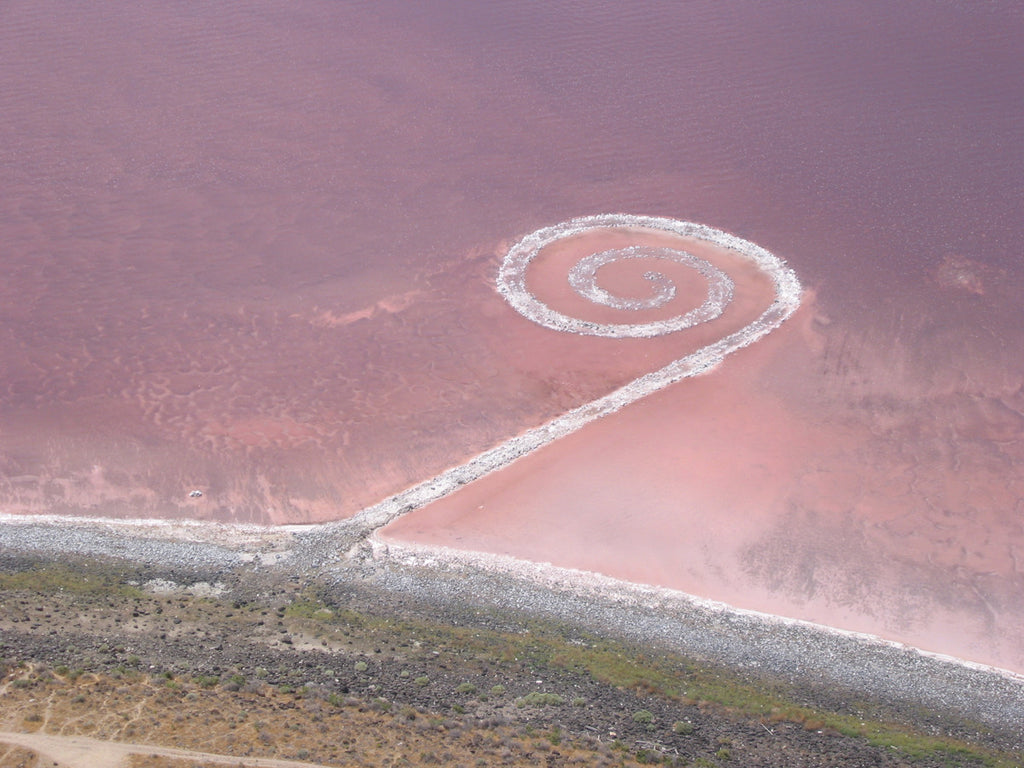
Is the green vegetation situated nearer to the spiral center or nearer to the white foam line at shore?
the white foam line at shore

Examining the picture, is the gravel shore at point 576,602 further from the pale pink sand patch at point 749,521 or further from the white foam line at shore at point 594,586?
the pale pink sand patch at point 749,521

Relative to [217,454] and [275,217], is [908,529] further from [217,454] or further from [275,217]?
[275,217]

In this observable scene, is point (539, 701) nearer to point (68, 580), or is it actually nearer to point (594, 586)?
point (594, 586)

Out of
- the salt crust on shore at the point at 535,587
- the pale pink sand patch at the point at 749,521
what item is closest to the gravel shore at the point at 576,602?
the salt crust on shore at the point at 535,587

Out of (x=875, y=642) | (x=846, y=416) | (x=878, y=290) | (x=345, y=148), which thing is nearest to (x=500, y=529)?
(x=875, y=642)


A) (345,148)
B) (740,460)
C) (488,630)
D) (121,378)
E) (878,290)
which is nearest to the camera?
(488,630)

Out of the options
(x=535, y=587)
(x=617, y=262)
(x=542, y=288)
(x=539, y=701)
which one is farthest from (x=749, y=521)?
(x=617, y=262)
